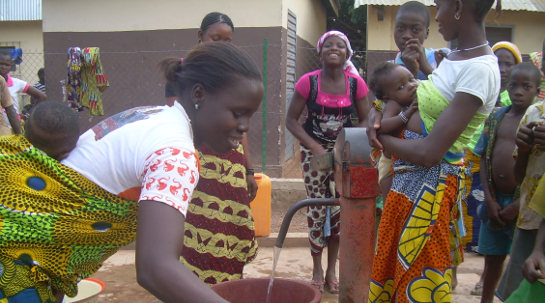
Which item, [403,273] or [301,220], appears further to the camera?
[301,220]

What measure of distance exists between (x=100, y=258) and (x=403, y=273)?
3.71 ft

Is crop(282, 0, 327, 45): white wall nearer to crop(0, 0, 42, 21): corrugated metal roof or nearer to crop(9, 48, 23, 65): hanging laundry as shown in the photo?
crop(9, 48, 23, 65): hanging laundry

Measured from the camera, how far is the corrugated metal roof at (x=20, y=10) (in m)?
16.2

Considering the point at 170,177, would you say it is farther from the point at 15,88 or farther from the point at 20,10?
the point at 20,10

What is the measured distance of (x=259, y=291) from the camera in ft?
6.54

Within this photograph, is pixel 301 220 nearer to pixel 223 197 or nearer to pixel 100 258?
pixel 223 197

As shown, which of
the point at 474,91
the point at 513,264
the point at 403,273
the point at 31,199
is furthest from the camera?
the point at 513,264

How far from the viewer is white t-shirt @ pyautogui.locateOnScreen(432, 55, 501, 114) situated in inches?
68.1

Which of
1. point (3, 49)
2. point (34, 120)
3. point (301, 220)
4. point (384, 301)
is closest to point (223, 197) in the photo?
point (384, 301)

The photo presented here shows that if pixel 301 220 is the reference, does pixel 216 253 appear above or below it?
above

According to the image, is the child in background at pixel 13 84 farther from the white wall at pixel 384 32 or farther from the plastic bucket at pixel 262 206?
the white wall at pixel 384 32

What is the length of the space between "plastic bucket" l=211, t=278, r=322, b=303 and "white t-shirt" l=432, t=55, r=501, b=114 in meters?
0.97

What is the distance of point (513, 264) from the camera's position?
86.0 inches

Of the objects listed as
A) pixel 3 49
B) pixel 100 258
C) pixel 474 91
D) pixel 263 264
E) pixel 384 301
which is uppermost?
pixel 3 49
